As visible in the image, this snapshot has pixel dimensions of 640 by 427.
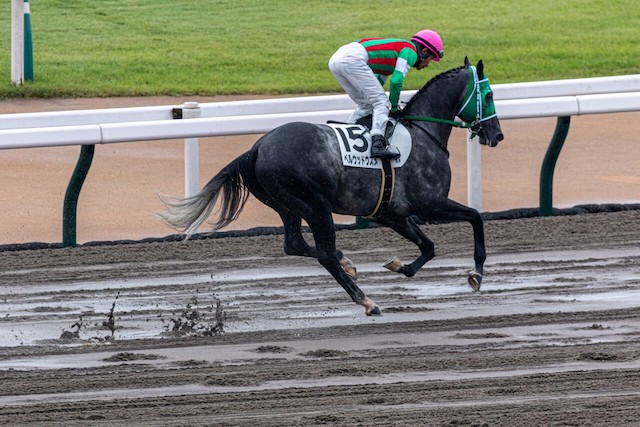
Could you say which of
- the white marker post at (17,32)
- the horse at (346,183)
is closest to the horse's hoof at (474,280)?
the horse at (346,183)

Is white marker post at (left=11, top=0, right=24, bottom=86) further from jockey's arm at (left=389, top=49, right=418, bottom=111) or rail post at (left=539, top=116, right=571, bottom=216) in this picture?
jockey's arm at (left=389, top=49, right=418, bottom=111)

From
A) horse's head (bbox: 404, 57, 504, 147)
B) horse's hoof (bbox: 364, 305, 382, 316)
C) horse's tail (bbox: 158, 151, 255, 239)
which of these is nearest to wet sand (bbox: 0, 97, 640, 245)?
horse's tail (bbox: 158, 151, 255, 239)

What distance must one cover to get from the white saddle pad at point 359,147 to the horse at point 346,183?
0.02 meters

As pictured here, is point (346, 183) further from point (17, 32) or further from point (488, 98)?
point (17, 32)

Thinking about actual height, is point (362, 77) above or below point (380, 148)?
above

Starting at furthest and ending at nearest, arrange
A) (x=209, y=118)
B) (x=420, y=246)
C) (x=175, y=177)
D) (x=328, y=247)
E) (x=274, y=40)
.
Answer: (x=274, y=40), (x=175, y=177), (x=209, y=118), (x=420, y=246), (x=328, y=247)

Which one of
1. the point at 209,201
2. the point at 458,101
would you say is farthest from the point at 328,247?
the point at 458,101

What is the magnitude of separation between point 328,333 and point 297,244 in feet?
3.47

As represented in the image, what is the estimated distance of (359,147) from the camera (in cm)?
828

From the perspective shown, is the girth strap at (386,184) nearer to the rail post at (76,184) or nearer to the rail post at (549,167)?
the rail post at (76,184)

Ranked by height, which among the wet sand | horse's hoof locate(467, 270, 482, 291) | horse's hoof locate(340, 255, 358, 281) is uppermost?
horse's hoof locate(340, 255, 358, 281)

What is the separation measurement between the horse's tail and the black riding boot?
746mm

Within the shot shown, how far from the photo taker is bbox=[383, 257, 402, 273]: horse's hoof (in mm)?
8500

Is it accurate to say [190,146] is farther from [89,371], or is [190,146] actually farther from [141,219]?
[89,371]
